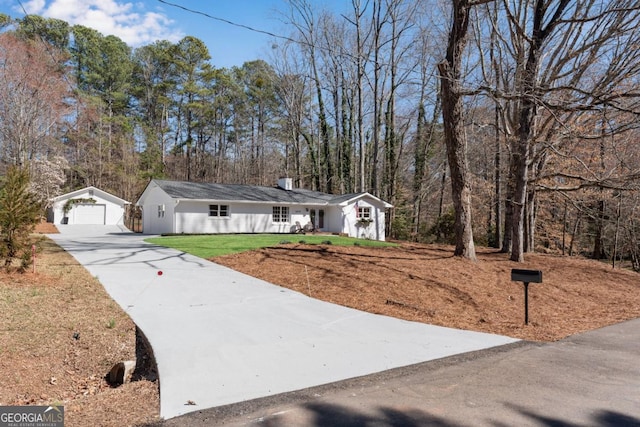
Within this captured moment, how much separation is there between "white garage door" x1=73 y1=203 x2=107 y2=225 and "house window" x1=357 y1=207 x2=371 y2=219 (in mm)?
20003

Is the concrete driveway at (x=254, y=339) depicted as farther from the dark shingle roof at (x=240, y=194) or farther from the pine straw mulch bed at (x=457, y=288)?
the dark shingle roof at (x=240, y=194)

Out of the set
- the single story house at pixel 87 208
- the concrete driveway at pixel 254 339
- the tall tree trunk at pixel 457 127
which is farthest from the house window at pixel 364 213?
the single story house at pixel 87 208

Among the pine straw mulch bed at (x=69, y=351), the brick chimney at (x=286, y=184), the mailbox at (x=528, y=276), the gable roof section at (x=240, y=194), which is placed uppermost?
the brick chimney at (x=286, y=184)

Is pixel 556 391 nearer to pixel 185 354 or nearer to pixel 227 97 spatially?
pixel 185 354

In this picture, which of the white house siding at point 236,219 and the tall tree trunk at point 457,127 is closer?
the tall tree trunk at point 457,127

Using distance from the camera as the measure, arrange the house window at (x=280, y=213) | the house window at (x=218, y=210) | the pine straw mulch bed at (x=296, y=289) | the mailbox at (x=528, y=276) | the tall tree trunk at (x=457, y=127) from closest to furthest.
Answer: the pine straw mulch bed at (x=296, y=289) → the mailbox at (x=528, y=276) → the tall tree trunk at (x=457, y=127) → the house window at (x=218, y=210) → the house window at (x=280, y=213)

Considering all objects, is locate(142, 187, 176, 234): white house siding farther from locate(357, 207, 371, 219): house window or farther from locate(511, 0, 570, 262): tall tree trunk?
locate(511, 0, 570, 262): tall tree trunk

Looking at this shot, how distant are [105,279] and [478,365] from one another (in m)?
8.19

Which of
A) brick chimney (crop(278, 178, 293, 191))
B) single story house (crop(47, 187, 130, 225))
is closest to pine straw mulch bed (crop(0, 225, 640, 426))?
brick chimney (crop(278, 178, 293, 191))

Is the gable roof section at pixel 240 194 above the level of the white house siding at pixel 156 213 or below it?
above

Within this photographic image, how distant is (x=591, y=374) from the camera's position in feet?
13.3

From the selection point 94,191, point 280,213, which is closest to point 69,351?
point 280,213

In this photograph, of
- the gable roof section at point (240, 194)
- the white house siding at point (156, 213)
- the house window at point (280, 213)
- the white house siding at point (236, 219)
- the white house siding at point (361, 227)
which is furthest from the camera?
the house window at point (280, 213)

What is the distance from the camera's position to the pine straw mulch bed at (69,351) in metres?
3.40
